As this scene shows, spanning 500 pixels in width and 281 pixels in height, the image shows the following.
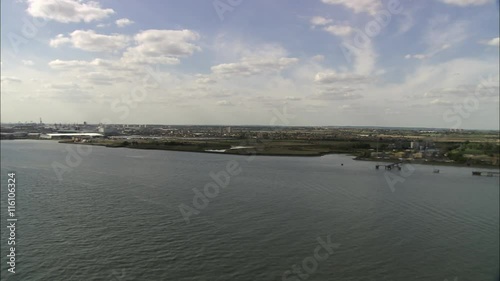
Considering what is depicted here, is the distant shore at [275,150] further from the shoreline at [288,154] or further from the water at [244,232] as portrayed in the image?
the water at [244,232]

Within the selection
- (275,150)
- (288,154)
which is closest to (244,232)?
(288,154)

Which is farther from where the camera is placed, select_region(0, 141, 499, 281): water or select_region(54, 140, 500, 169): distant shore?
select_region(54, 140, 500, 169): distant shore

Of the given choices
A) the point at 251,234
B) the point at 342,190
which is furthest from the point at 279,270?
the point at 342,190

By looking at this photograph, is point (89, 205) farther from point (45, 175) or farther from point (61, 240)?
point (45, 175)

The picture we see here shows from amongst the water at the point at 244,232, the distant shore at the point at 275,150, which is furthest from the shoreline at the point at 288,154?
the water at the point at 244,232

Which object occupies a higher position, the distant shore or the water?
the distant shore

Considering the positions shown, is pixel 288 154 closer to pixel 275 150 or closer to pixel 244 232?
pixel 275 150

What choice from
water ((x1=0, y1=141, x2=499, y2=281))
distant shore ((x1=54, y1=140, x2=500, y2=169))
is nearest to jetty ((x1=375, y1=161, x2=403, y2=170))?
distant shore ((x1=54, y1=140, x2=500, y2=169))

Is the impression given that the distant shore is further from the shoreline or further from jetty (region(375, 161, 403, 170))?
jetty (region(375, 161, 403, 170))
